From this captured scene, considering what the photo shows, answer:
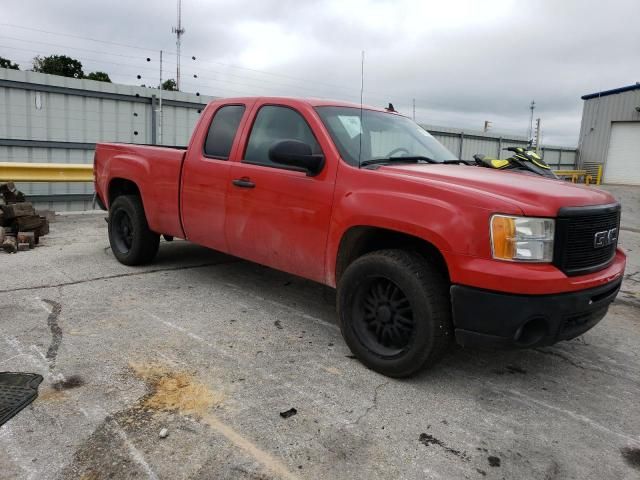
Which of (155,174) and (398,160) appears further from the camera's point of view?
(155,174)

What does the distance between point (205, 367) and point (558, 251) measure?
2.33 meters

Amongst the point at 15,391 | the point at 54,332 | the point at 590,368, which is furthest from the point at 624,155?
the point at 15,391

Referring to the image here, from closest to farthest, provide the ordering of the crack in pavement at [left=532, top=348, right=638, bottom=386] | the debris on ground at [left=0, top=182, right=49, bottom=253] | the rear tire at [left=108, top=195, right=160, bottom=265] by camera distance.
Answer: the crack in pavement at [left=532, top=348, right=638, bottom=386], the rear tire at [left=108, top=195, right=160, bottom=265], the debris on ground at [left=0, top=182, right=49, bottom=253]

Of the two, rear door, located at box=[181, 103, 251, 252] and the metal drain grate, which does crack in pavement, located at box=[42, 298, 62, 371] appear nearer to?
the metal drain grate

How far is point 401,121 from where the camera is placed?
4645 mm

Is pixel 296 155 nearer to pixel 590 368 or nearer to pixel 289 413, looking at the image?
pixel 289 413

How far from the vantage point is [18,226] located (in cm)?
699

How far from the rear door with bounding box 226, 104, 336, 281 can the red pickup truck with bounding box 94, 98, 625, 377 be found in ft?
0.04

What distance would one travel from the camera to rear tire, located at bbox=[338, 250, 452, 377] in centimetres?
307

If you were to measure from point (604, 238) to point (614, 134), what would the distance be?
28.1 metres

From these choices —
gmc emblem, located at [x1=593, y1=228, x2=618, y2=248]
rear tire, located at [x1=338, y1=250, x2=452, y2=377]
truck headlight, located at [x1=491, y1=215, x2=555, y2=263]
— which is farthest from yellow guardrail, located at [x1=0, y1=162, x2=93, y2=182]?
gmc emblem, located at [x1=593, y1=228, x2=618, y2=248]

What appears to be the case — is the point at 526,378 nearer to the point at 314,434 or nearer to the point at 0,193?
the point at 314,434

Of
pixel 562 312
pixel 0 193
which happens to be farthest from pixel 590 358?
pixel 0 193

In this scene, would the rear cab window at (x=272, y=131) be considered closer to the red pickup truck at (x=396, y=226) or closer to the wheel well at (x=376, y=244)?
the red pickup truck at (x=396, y=226)
